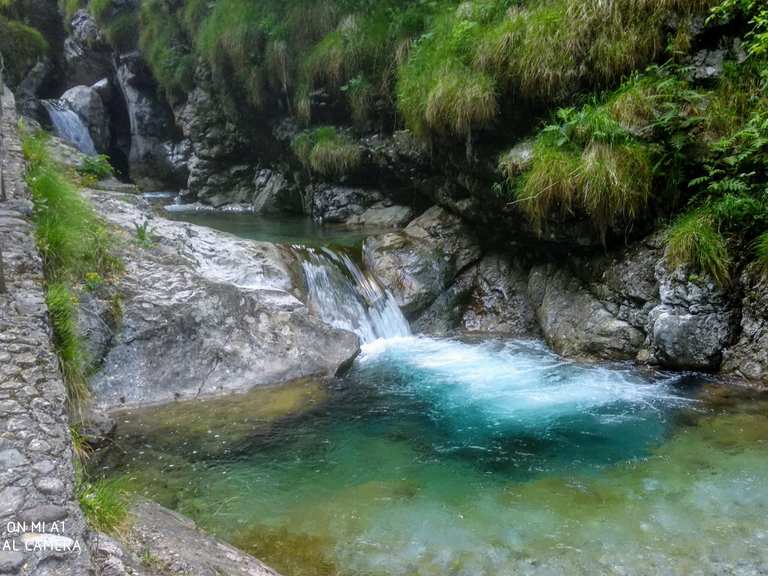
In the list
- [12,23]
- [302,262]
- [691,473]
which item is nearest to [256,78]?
[302,262]

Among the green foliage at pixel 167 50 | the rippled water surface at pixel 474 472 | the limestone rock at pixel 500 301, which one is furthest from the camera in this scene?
the green foliage at pixel 167 50

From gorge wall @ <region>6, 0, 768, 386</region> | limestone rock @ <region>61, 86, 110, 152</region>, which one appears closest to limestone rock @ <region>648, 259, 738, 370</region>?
gorge wall @ <region>6, 0, 768, 386</region>

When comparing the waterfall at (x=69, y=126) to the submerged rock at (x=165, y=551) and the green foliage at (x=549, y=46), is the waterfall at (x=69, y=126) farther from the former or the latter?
the submerged rock at (x=165, y=551)

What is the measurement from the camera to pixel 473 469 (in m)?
4.62

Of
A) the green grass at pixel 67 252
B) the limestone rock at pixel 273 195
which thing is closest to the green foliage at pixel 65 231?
the green grass at pixel 67 252

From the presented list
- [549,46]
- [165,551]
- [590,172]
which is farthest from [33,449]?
[549,46]

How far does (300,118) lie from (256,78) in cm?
158

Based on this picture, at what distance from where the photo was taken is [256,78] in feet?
42.2

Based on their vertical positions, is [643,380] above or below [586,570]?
above

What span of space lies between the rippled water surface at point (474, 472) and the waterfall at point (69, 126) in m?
13.7

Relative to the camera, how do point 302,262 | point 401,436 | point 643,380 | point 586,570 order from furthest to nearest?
point 302,262 → point 643,380 → point 401,436 → point 586,570

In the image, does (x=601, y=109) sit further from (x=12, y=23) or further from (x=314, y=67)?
(x=12, y=23)

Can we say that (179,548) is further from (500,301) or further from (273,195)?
(273,195)

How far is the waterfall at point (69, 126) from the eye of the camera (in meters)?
16.2
